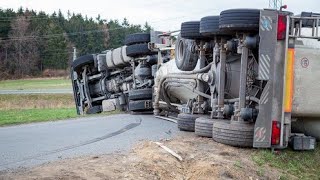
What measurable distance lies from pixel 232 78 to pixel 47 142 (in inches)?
119

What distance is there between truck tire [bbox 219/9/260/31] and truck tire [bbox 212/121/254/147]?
129cm

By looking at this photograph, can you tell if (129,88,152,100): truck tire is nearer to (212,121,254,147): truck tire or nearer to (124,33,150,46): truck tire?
(124,33,150,46): truck tire

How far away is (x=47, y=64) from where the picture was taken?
70375 mm

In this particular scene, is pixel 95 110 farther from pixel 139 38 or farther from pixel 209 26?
pixel 209 26

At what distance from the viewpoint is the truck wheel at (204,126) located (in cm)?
733

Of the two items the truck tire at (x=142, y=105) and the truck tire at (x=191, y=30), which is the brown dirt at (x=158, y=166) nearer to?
the truck tire at (x=191, y=30)

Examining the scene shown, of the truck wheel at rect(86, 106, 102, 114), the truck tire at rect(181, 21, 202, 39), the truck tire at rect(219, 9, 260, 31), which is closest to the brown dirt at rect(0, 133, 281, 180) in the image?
the truck tire at rect(219, 9, 260, 31)

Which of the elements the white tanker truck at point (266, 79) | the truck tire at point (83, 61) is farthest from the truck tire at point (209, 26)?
the truck tire at point (83, 61)

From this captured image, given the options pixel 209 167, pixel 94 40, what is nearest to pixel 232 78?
pixel 209 167

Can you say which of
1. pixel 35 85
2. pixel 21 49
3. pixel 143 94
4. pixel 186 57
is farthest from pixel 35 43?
pixel 186 57

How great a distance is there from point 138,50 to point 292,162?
831 cm

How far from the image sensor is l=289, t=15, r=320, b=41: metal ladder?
626cm

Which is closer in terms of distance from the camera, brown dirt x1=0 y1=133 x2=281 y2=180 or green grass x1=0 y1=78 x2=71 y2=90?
brown dirt x1=0 y1=133 x2=281 y2=180

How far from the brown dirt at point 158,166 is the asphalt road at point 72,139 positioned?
22.0 inches
